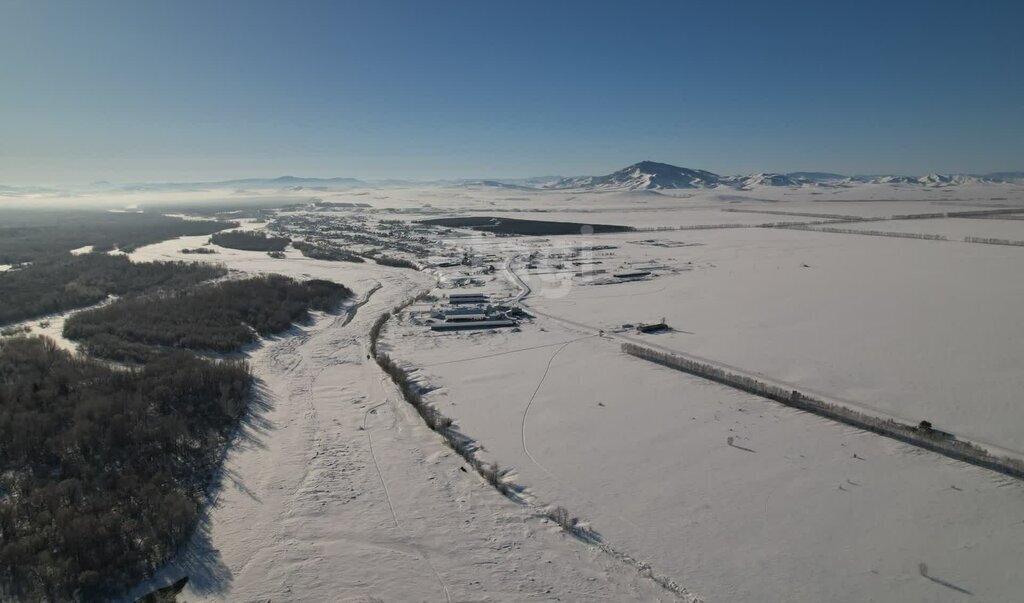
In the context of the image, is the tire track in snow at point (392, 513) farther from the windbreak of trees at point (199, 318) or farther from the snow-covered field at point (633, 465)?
the windbreak of trees at point (199, 318)

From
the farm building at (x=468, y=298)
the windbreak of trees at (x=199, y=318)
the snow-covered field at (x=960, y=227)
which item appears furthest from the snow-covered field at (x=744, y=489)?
the snow-covered field at (x=960, y=227)

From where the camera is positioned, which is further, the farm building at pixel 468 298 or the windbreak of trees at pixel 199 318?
the farm building at pixel 468 298

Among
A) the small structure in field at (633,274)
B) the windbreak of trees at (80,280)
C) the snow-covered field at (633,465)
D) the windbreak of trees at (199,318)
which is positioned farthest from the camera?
the small structure in field at (633,274)

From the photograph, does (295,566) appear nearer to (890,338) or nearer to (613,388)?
(613,388)

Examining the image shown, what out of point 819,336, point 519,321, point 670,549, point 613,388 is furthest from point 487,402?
point 819,336

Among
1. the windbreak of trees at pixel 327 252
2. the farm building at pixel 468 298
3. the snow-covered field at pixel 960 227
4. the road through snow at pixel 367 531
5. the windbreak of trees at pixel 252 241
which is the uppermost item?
the snow-covered field at pixel 960 227

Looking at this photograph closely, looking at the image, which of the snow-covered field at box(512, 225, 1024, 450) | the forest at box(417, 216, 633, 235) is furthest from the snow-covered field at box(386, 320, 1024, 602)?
the forest at box(417, 216, 633, 235)

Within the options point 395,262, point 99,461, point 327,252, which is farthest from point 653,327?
point 327,252
